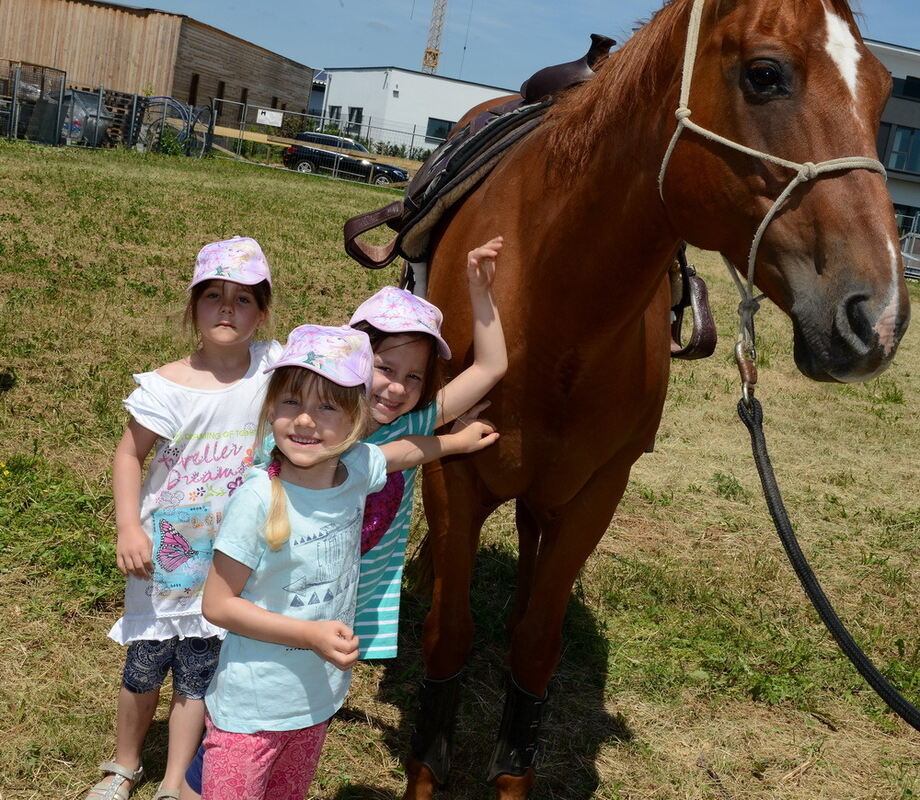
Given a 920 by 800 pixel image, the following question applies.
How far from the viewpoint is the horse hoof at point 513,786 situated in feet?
9.25

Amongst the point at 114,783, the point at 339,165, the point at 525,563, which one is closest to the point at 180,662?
the point at 114,783

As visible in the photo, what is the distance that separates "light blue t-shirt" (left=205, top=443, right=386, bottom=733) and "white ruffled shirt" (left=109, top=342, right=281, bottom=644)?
492 millimetres

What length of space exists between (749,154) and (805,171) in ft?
0.47

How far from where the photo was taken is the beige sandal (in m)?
2.57

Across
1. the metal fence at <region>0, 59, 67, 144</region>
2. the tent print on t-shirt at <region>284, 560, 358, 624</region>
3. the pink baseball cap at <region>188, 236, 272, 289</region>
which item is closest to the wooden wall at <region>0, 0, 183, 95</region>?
the metal fence at <region>0, 59, 67, 144</region>

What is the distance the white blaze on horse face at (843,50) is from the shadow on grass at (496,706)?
7.46 ft

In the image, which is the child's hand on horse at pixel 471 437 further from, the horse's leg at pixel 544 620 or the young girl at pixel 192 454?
the young girl at pixel 192 454

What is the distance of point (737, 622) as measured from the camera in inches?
162

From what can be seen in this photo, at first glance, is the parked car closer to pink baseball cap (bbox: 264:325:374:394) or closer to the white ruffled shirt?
the white ruffled shirt

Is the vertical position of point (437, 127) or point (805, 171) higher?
point (437, 127)

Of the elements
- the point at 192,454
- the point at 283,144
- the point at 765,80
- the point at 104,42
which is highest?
the point at 104,42

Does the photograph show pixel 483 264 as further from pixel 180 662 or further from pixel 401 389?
pixel 180 662

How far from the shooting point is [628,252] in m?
2.25

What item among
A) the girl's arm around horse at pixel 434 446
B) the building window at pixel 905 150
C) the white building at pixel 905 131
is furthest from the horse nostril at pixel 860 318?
the building window at pixel 905 150
